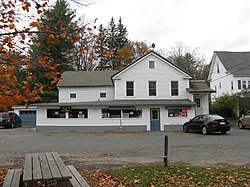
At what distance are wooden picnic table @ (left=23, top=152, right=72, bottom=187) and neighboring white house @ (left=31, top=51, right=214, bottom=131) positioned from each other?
852 inches

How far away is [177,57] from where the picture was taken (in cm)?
6116

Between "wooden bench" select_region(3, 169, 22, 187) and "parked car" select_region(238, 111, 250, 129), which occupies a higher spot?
"parked car" select_region(238, 111, 250, 129)

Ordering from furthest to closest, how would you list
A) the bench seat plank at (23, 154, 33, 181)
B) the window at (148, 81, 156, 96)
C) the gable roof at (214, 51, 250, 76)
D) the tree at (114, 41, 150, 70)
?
the tree at (114, 41, 150, 70) → the gable roof at (214, 51, 250, 76) → the window at (148, 81, 156, 96) → the bench seat plank at (23, 154, 33, 181)

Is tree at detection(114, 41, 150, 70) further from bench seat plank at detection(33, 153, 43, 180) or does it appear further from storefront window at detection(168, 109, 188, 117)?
bench seat plank at detection(33, 153, 43, 180)

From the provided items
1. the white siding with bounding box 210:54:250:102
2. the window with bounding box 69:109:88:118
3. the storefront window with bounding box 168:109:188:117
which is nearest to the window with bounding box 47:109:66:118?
the window with bounding box 69:109:88:118

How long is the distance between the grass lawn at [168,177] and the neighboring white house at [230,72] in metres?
33.8

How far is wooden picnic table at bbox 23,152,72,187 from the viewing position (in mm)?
5191

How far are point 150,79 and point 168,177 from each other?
24.0 m

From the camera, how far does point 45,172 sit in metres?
5.64

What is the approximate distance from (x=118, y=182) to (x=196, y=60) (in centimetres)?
5601

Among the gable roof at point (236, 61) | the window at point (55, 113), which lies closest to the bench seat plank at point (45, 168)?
the window at point (55, 113)

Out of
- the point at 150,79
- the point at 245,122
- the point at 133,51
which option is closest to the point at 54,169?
the point at 245,122

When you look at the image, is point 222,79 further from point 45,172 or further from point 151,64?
point 45,172

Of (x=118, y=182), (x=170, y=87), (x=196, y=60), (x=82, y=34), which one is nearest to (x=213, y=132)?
(x=170, y=87)
